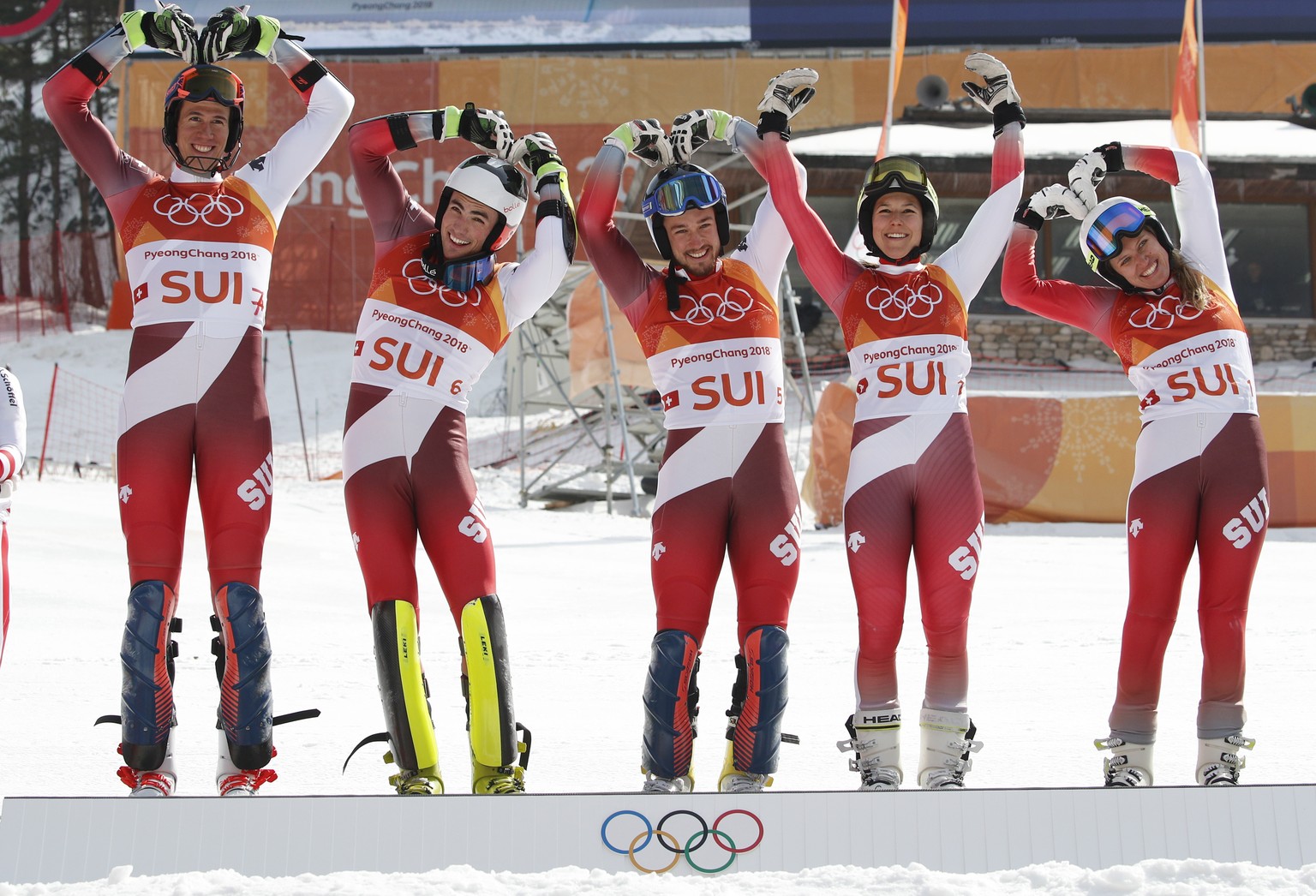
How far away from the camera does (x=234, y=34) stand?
176 inches

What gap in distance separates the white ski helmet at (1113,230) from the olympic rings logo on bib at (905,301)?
0.61 m

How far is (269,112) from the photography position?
86.4ft

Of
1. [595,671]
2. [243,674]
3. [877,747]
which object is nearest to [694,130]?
[877,747]

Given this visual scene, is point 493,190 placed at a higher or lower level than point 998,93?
lower

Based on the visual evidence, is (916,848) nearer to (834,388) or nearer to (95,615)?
(95,615)

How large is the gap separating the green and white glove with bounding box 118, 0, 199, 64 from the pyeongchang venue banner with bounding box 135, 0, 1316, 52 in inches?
946

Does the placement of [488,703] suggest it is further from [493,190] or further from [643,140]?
[643,140]

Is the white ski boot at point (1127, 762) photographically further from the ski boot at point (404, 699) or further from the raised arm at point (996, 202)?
the ski boot at point (404, 699)

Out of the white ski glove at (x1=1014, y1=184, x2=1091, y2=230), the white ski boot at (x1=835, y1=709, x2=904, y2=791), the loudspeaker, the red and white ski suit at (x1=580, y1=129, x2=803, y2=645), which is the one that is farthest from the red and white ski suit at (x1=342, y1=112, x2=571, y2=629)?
the loudspeaker

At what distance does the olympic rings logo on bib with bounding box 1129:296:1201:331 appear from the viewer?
15.0 ft

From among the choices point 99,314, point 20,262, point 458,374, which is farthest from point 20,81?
point 458,374

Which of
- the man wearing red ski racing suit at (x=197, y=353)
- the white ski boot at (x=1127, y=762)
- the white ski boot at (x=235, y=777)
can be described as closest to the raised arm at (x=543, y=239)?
the man wearing red ski racing suit at (x=197, y=353)

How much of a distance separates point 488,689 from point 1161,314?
8.53 feet

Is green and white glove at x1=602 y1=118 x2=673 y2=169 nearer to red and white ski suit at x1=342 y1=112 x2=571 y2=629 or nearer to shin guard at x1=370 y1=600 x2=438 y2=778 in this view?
red and white ski suit at x1=342 y1=112 x2=571 y2=629
